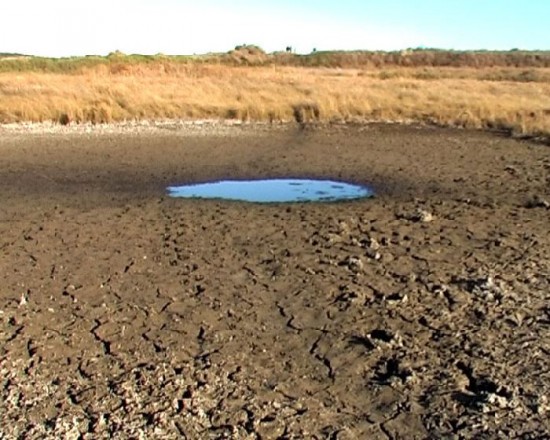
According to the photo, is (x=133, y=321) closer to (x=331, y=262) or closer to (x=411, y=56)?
(x=331, y=262)

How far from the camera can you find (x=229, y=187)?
12.3 m

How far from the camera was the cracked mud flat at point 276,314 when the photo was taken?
14.1 feet

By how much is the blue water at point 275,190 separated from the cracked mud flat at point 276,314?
0.52 meters

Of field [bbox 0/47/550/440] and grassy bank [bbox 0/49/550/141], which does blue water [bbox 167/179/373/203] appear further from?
grassy bank [bbox 0/49/550/141]

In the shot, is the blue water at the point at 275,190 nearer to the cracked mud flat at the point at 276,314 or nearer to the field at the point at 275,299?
the field at the point at 275,299

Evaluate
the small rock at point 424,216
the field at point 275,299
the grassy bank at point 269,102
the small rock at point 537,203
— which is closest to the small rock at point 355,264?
the field at point 275,299

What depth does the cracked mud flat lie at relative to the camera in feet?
14.1

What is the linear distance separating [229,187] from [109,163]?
11.1ft

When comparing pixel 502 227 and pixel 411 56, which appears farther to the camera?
pixel 411 56

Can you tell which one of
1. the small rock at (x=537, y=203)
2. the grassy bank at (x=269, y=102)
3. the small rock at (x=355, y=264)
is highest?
the small rock at (x=355, y=264)

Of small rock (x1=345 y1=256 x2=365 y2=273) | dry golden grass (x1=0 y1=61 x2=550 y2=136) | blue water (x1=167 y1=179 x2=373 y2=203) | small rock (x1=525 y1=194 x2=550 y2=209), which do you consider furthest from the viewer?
dry golden grass (x1=0 y1=61 x2=550 y2=136)

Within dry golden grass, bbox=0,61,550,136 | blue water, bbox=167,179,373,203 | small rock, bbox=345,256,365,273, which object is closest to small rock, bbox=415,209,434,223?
blue water, bbox=167,179,373,203

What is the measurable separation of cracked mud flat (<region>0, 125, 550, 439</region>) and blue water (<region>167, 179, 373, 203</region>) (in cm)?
52

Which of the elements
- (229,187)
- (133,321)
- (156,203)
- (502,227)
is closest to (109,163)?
(229,187)
